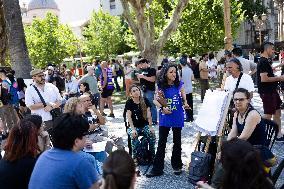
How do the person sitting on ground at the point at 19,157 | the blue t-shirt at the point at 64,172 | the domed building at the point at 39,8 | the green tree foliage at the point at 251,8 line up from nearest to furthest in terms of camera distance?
the blue t-shirt at the point at 64,172, the person sitting on ground at the point at 19,157, the green tree foliage at the point at 251,8, the domed building at the point at 39,8

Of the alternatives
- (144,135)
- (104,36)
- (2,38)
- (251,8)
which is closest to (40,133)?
(144,135)

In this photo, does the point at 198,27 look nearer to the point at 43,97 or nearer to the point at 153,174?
the point at 43,97

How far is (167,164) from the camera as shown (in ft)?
21.6

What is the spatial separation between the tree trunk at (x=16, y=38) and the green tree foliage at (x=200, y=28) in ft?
58.2

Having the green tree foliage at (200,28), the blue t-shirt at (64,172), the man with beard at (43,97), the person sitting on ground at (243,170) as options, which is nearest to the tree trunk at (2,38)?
the man with beard at (43,97)

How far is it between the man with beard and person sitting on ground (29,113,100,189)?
11.7ft

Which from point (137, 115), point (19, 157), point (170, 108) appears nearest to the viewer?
point (19, 157)

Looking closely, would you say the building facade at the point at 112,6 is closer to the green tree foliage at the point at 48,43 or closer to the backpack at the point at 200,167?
the green tree foliage at the point at 48,43

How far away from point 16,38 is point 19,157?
8.31 meters

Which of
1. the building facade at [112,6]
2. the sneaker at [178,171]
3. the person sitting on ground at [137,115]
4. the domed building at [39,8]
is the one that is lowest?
the sneaker at [178,171]

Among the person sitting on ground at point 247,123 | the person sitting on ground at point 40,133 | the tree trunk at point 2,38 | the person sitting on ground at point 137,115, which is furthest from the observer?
the tree trunk at point 2,38

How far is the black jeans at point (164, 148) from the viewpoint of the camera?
5988 mm

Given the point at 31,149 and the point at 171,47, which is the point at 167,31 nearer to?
the point at 31,149

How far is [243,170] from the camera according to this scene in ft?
7.87
